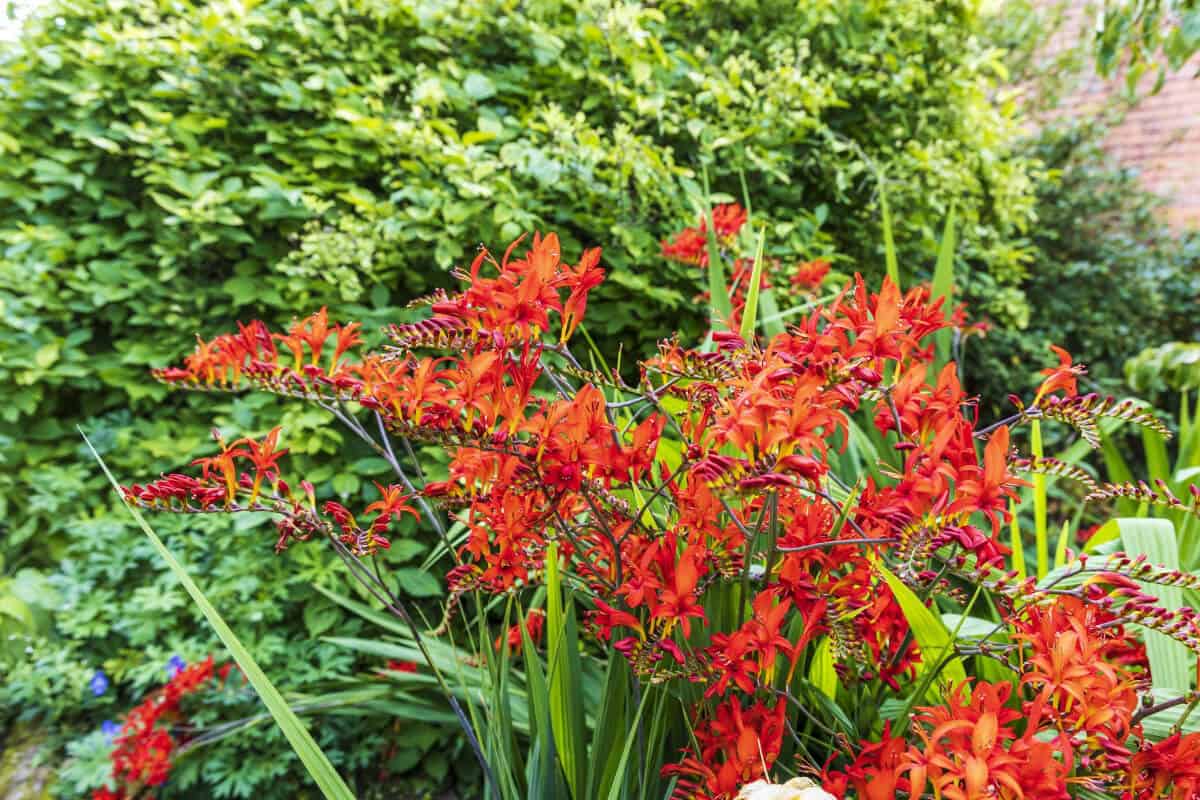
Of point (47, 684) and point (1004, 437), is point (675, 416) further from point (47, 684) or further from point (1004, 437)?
point (47, 684)

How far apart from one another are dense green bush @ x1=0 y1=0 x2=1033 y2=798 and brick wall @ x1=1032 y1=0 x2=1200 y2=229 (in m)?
3.73

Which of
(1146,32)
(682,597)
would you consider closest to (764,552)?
(682,597)

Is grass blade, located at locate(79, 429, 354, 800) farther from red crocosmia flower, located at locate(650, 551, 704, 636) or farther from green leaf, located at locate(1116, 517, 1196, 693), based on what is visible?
green leaf, located at locate(1116, 517, 1196, 693)

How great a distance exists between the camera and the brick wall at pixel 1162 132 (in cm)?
495

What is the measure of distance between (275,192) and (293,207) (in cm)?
6

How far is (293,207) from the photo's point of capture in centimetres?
202

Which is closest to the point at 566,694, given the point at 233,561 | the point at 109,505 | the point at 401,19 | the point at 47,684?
the point at 233,561

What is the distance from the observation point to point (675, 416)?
0.94 m

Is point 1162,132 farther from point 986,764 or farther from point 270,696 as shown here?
point 270,696

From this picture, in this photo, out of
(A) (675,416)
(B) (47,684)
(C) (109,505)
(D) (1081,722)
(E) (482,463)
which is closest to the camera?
(D) (1081,722)

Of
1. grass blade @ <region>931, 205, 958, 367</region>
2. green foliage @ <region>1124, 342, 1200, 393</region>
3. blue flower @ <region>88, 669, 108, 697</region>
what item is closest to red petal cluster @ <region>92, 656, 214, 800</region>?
blue flower @ <region>88, 669, 108, 697</region>

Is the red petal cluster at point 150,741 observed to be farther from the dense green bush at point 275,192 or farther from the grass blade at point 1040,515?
the grass blade at point 1040,515

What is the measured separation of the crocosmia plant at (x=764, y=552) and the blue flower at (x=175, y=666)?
3.32 feet

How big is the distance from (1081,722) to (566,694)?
0.59 meters
